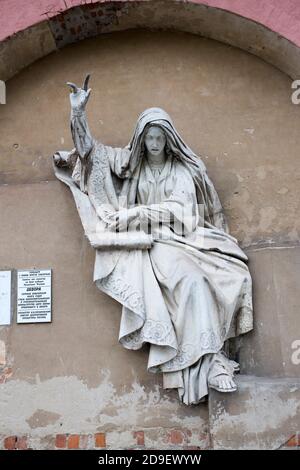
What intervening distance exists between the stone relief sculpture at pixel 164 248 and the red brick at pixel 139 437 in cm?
35

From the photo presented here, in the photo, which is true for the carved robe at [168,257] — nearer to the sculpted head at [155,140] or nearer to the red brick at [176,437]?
the sculpted head at [155,140]

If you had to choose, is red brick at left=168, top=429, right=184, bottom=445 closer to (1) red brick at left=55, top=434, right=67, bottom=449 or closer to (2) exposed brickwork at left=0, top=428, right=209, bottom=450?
(2) exposed brickwork at left=0, top=428, right=209, bottom=450

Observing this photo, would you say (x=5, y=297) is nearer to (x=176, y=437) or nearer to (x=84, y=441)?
(x=84, y=441)

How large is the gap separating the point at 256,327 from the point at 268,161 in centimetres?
116

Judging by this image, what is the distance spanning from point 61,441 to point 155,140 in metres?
1.99

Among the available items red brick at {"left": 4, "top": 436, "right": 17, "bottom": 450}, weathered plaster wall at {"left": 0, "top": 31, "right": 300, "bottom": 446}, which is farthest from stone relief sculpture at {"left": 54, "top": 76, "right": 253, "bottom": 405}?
red brick at {"left": 4, "top": 436, "right": 17, "bottom": 450}

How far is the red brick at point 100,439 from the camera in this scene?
611cm

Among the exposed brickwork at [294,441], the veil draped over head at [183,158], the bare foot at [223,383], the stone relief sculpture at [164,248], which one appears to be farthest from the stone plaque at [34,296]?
the exposed brickwork at [294,441]

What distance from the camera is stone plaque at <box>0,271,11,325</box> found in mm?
6496

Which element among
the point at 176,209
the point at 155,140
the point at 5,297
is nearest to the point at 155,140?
the point at 155,140

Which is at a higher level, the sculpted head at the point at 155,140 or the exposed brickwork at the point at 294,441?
the sculpted head at the point at 155,140

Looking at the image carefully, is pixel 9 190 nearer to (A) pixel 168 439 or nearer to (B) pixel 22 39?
(B) pixel 22 39

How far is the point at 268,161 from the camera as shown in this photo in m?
6.69
